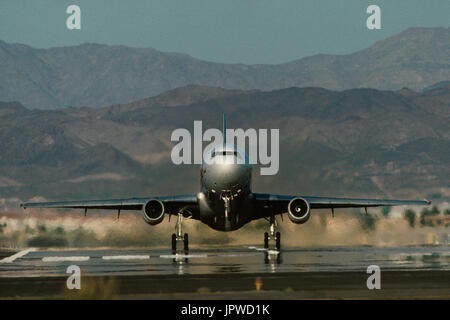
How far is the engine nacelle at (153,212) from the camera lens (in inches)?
1777

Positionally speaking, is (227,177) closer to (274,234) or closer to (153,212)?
(153,212)

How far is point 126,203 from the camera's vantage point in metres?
50.0

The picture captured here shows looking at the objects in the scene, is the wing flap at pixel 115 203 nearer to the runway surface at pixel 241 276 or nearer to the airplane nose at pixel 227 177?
the runway surface at pixel 241 276

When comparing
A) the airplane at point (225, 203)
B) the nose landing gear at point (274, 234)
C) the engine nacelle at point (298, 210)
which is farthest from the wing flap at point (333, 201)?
the nose landing gear at point (274, 234)

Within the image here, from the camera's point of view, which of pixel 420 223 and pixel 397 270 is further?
A: pixel 420 223

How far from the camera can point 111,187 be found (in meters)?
143

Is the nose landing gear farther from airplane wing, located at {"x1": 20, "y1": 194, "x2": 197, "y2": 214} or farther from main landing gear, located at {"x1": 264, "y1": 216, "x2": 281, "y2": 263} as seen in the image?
airplane wing, located at {"x1": 20, "y1": 194, "x2": 197, "y2": 214}

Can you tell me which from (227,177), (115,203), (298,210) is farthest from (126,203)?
(298,210)

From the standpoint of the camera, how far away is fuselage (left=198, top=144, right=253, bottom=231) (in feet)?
138

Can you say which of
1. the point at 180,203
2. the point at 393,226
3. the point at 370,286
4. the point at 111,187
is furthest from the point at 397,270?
the point at 111,187

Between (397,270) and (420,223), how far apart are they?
3391 centimetres
